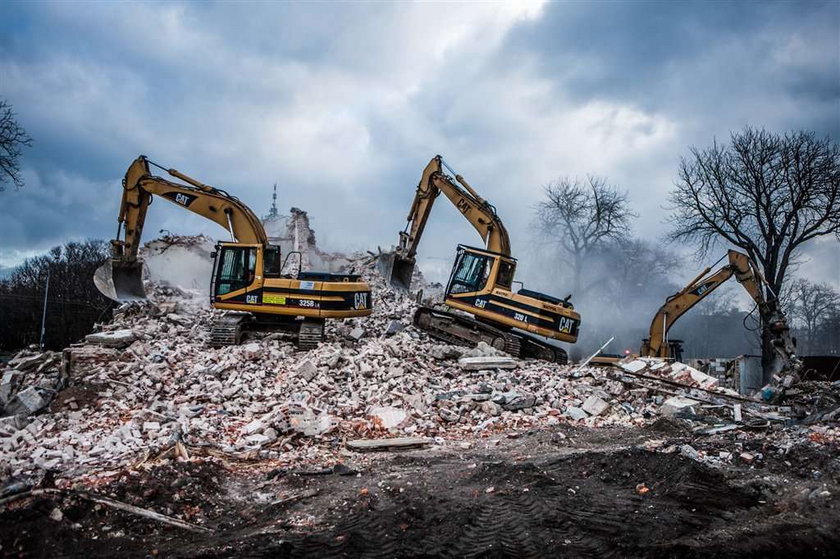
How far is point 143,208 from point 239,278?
3090 mm

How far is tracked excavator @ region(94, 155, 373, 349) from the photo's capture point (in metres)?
13.3

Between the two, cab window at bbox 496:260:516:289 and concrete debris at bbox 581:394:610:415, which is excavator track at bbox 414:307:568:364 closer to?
cab window at bbox 496:260:516:289

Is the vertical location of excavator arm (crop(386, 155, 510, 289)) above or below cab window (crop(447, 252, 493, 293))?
above

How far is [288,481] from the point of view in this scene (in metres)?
6.50

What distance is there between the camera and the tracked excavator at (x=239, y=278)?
13.3 meters

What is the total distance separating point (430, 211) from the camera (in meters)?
16.5

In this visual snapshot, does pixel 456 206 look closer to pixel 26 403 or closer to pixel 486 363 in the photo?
pixel 486 363

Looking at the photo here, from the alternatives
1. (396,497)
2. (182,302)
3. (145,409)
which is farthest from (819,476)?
(182,302)

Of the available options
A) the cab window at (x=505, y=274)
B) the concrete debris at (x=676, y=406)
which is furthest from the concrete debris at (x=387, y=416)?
the cab window at (x=505, y=274)

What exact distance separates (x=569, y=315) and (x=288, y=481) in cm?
927

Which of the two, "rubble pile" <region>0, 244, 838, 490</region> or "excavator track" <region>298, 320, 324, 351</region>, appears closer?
"rubble pile" <region>0, 244, 838, 490</region>

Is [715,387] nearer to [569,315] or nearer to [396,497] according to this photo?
[569,315]

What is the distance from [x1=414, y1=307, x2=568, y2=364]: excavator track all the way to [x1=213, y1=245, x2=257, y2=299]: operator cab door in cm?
444

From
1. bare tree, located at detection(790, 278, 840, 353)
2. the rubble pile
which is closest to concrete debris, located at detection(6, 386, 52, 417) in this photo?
the rubble pile
